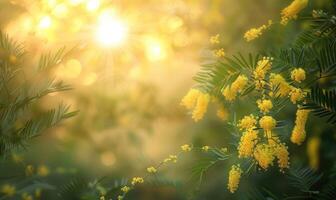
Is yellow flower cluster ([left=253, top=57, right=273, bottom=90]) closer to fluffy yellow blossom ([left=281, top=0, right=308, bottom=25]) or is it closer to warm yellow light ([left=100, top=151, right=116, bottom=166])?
fluffy yellow blossom ([left=281, top=0, right=308, bottom=25])

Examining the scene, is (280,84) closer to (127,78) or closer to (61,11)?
(61,11)

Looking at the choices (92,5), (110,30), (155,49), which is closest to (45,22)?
(92,5)

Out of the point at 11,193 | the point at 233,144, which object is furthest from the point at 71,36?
the point at 233,144

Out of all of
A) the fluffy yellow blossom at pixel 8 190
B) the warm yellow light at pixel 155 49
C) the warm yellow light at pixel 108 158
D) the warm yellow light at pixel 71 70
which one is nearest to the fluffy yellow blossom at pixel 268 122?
the fluffy yellow blossom at pixel 8 190

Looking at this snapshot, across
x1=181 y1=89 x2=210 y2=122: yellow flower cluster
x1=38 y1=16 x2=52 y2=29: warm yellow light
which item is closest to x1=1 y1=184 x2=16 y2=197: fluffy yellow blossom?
x1=38 y1=16 x2=52 y2=29: warm yellow light

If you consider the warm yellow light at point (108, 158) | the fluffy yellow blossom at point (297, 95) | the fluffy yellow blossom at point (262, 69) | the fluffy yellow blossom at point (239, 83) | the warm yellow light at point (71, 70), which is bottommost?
the fluffy yellow blossom at point (297, 95)

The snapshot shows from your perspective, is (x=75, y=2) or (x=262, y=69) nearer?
(x=262, y=69)

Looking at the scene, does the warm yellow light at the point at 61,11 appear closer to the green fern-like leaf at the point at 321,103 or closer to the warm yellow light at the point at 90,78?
the warm yellow light at the point at 90,78
